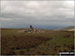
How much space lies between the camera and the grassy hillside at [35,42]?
74.8ft

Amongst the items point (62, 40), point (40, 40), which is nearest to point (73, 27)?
point (62, 40)

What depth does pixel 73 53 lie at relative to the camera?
21.9m

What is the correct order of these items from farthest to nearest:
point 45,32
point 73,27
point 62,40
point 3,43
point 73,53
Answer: point 73,27 → point 45,32 → point 62,40 → point 3,43 → point 73,53

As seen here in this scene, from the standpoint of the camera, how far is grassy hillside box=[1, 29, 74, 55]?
22.8 metres

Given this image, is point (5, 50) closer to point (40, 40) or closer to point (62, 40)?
point (40, 40)

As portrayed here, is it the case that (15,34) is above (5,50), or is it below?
above

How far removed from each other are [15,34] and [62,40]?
8.52 metres

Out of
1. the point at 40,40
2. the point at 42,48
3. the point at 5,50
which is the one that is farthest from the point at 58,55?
the point at 5,50

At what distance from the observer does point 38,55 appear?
22.3 meters

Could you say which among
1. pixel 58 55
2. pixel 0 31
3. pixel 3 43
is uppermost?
pixel 0 31

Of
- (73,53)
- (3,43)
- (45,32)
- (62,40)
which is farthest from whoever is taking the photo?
(45,32)

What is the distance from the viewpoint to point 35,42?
2447 cm

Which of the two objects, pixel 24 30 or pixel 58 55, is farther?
pixel 24 30

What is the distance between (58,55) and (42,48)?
9.80ft
